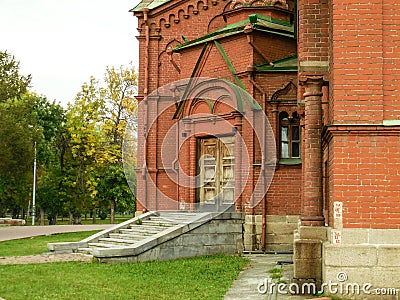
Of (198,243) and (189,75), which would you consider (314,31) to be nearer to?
(198,243)

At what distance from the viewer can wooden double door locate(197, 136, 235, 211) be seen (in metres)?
17.7

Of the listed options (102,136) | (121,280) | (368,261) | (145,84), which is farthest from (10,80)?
(368,261)

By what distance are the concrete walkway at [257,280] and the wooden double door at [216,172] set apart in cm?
287

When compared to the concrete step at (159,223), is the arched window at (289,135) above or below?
above

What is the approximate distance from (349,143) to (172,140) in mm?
12281

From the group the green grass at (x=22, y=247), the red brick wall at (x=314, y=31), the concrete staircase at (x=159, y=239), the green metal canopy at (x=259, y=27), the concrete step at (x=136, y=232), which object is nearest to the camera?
the red brick wall at (x=314, y=31)

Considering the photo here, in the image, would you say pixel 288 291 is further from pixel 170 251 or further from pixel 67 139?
pixel 67 139

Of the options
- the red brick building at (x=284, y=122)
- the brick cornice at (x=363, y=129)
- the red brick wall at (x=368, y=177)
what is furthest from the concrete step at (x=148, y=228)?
the brick cornice at (x=363, y=129)

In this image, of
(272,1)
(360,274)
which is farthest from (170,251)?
(272,1)

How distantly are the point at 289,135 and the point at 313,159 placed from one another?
261 inches

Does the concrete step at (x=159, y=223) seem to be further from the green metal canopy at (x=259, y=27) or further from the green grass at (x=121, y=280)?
the green metal canopy at (x=259, y=27)

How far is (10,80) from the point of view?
108ft

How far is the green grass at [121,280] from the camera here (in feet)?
30.9

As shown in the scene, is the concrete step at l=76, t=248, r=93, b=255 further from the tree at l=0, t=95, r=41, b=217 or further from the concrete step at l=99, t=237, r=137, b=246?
the tree at l=0, t=95, r=41, b=217
